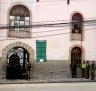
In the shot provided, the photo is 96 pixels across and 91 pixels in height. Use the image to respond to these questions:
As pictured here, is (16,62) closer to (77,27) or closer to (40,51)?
(40,51)

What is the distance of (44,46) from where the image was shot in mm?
43531

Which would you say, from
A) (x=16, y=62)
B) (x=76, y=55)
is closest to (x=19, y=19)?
(x=16, y=62)

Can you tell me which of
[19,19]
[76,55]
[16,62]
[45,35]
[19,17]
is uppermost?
[19,17]

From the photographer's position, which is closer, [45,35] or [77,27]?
[45,35]

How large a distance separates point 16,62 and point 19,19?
4.18 metres

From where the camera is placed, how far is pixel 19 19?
143 ft

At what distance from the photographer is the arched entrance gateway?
141ft

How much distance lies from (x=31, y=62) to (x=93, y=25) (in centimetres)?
729

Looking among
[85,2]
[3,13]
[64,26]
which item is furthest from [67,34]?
[3,13]

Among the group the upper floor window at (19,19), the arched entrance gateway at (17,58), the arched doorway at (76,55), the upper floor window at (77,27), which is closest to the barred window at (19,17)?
the upper floor window at (19,19)

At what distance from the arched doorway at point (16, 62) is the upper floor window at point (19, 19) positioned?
1.71 m

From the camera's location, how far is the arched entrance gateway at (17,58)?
43062 mm

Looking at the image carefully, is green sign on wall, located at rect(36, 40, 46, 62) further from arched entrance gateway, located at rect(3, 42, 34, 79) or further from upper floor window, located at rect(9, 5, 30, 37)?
upper floor window, located at rect(9, 5, 30, 37)

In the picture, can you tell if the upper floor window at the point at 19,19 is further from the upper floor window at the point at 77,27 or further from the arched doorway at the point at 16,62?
the upper floor window at the point at 77,27
